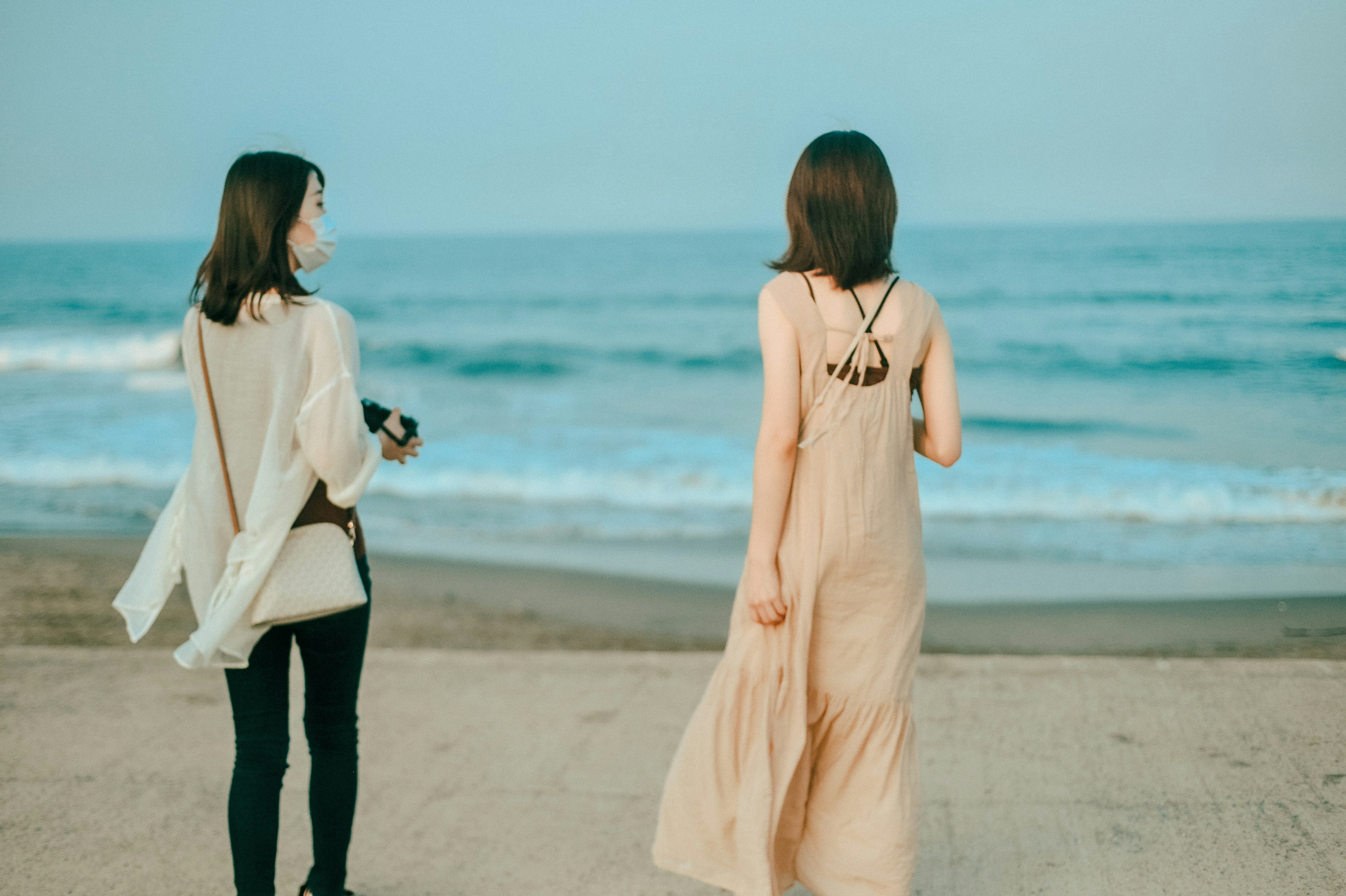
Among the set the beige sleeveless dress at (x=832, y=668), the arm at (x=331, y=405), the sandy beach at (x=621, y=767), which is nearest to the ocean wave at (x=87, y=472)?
the sandy beach at (x=621, y=767)

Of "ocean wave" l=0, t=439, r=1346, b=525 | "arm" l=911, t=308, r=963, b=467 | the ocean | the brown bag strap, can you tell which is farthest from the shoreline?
the brown bag strap

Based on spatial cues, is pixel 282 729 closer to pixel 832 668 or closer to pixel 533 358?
pixel 832 668

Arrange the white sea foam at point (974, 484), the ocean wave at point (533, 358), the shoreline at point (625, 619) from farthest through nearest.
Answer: the ocean wave at point (533, 358)
the white sea foam at point (974, 484)
the shoreline at point (625, 619)

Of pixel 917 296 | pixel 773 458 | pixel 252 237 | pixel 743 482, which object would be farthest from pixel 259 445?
pixel 743 482

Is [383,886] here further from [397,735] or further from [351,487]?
[351,487]

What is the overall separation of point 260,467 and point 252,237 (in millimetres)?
464

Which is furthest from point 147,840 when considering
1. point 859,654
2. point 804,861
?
point 859,654

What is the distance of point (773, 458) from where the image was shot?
79.7 inches

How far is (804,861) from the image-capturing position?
2223 mm

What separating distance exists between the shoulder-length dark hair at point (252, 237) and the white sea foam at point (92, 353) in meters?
19.3

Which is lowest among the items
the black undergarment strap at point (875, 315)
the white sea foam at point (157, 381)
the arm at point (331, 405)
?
the white sea foam at point (157, 381)

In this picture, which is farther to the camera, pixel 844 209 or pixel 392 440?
pixel 392 440

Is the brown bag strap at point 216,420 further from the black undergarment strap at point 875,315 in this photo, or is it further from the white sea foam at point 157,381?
the white sea foam at point 157,381

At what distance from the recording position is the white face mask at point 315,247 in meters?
2.10
